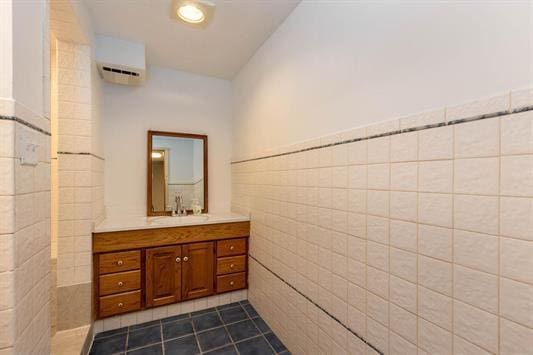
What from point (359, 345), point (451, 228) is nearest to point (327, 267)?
point (359, 345)

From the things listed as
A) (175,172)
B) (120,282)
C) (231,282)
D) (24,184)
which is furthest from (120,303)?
(24,184)

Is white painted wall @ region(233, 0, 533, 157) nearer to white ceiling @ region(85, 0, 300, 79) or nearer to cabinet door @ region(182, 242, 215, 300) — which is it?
white ceiling @ region(85, 0, 300, 79)

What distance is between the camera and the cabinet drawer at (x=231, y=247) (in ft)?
7.93

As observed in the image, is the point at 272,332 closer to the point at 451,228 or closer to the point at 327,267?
the point at 327,267

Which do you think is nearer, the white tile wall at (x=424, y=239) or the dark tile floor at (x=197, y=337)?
the white tile wall at (x=424, y=239)

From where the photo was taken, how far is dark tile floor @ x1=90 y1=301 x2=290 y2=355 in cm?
183

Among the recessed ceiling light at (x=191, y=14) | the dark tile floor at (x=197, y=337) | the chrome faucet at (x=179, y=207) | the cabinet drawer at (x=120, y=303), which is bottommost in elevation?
the dark tile floor at (x=197, y=337)

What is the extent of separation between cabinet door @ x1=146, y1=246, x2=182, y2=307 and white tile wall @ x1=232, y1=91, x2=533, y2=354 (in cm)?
115

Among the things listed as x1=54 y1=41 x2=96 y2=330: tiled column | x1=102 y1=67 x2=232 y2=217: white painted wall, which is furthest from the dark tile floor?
x1=102 y1=67 x2=232 y2=217: white painted wall

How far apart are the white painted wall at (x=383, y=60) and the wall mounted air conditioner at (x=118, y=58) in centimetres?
116

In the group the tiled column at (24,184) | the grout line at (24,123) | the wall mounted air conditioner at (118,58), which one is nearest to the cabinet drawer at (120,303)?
the tiled column at (24,184)

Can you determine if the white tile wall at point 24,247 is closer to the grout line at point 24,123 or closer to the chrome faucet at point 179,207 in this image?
the grout line at point 24,123

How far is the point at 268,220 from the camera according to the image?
7.08ft

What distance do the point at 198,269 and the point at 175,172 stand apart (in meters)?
1.09
